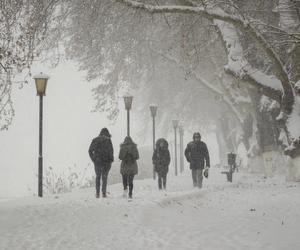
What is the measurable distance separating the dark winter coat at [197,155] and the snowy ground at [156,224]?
12.2ft

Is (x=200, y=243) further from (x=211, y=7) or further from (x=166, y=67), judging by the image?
(x=166, y=67)

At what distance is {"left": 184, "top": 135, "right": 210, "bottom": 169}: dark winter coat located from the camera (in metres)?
16.1

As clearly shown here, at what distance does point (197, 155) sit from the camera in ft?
52.8

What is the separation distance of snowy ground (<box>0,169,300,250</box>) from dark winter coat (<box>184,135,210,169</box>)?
12.2ft

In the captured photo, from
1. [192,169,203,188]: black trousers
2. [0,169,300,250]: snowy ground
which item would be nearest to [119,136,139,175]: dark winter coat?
[0,169,300,250]: snowy ground

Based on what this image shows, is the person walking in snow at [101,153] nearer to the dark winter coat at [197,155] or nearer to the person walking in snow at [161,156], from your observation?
the person walking in snow at [161,156]

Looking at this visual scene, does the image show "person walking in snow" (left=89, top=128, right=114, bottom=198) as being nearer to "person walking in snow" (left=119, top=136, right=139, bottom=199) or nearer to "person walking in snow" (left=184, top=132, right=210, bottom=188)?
"person walking in snow" (left=119, top=136, right=139, bottom=199)

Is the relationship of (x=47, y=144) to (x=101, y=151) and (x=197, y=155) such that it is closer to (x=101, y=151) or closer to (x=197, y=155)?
(x=197, y=155)

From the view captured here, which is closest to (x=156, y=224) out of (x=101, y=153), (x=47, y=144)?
Answer: (x=101, y=153)

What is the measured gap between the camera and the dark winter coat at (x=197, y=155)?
16.1m

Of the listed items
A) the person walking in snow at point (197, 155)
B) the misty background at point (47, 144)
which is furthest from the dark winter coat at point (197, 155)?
the misty background at point (47, 144)

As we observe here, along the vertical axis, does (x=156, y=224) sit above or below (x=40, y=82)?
below

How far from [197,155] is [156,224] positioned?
24.1ft

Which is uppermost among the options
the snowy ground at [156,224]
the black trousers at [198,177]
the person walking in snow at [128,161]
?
→ the person walking in snow at [128,161]
